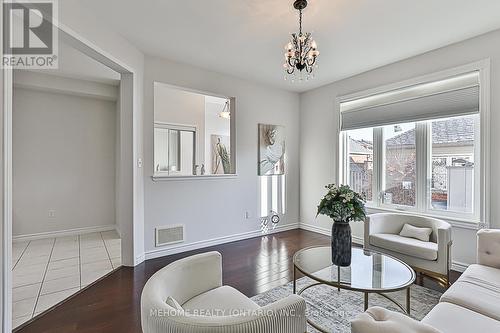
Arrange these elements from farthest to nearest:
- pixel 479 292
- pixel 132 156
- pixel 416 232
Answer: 1. pixel 132 156
2. pixel 416 232
3. pixel 479 292

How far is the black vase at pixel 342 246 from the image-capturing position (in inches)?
87.6

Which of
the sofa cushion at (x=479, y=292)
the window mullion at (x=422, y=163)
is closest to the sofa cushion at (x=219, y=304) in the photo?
the sofa cushion at (x=479, y=292)

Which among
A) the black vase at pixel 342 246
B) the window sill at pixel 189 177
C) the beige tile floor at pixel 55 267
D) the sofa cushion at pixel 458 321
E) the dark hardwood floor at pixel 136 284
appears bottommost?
the dark hardwood floor at pixel 136 284

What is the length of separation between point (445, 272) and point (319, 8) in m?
2.96

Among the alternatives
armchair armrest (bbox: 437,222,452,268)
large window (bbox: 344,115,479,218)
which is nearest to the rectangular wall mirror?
large window (bbox: 344,115,479,218)

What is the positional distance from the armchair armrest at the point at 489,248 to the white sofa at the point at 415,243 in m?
0.37

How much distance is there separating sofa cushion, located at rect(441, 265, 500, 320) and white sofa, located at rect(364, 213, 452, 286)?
1.86 ft

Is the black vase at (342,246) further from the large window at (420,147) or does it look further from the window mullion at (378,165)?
the window mullion at (378,165)

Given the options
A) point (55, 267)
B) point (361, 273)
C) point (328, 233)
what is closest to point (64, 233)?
point (55, 267)

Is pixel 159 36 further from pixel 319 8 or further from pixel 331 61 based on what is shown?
pixel 331 61

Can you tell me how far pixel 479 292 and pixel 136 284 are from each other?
3.04 m

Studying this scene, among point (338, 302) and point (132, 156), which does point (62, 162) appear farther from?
point (338, 302)

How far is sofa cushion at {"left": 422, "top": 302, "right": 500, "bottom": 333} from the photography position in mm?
1307

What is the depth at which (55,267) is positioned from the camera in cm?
310
